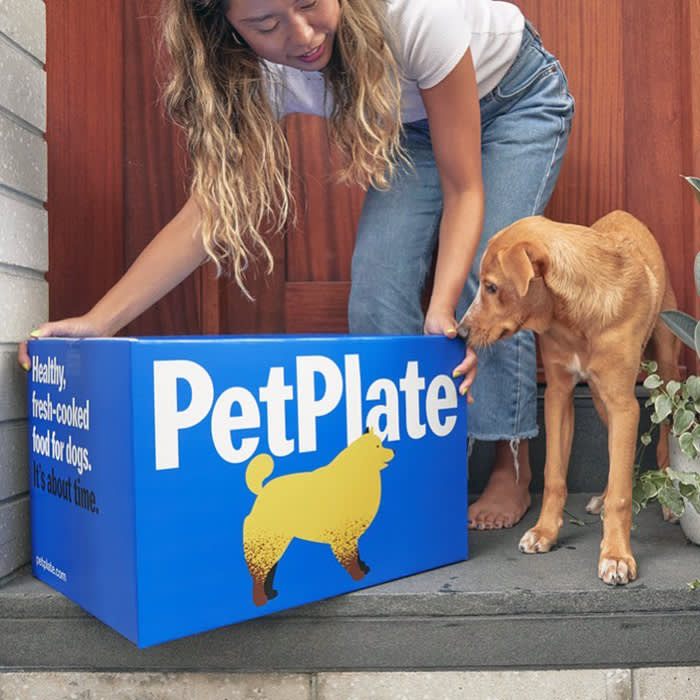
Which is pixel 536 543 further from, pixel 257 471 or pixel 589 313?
pixel 257 471

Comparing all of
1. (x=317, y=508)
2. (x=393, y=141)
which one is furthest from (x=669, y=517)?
(x=393, y=141)

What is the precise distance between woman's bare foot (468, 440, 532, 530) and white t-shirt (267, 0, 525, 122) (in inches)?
26.1

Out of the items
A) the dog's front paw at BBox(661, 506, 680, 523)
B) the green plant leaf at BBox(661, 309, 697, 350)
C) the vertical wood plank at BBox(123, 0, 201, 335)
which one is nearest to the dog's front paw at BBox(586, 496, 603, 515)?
the dog's front paw at BBox(661, 506, 680, 523)

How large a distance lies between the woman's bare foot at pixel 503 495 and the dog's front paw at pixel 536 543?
0.14m

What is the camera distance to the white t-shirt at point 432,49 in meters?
1.09

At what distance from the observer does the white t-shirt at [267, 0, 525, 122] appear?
1.09 metres

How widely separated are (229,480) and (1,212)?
522 millimetres

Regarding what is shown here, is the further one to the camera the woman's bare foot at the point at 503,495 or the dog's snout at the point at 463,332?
the woman's bare foot at the point at 503,495

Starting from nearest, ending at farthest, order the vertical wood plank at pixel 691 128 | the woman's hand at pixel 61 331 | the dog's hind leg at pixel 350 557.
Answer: the dog's hind leg at pixel 350 557
the woman's hand at pixel 61 331
the vertical wood plank at pixel 691 128

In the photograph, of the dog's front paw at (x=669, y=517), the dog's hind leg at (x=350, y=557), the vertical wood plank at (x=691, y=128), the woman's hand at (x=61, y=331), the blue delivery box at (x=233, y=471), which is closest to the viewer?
the blue delivery box at (x=233, y=471)

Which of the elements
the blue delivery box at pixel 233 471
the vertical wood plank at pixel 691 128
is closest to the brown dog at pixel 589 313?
the blue delivery box at pixel 233 471

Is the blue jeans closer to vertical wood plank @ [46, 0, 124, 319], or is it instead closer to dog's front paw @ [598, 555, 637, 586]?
dog's front paw @ [598, 555, 637, 586]

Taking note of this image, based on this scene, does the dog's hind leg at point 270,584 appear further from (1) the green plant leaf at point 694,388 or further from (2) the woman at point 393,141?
(1) the green plant leaf at point 694,388

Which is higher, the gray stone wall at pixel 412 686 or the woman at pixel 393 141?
the woman at pixel 393 141
